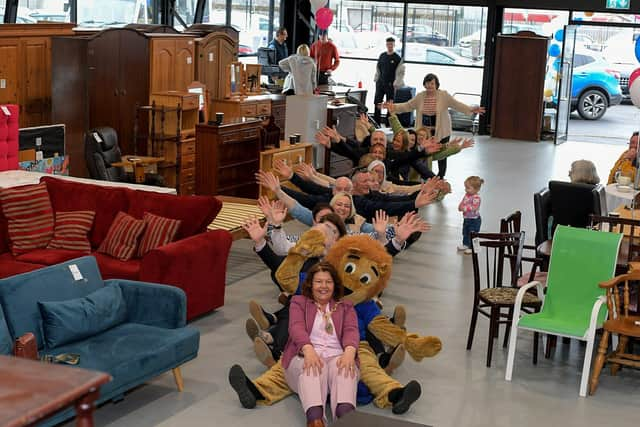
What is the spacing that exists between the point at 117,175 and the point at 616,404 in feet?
19.4

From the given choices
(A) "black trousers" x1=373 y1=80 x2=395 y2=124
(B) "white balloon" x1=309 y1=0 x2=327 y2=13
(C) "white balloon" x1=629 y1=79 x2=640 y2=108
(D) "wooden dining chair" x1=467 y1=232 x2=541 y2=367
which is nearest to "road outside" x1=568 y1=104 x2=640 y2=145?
(A) "black trousers" x1=373 y1=80 x2=395 y2=124

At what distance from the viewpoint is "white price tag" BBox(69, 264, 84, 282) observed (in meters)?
5.75

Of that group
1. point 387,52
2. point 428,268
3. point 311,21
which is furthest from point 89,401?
point 311,21

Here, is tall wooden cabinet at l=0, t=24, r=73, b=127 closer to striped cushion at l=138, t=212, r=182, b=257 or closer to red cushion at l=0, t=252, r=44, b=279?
red cushion at l=0, t=252, r=44, b=279

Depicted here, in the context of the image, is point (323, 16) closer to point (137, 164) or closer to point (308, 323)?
point (137, 164)

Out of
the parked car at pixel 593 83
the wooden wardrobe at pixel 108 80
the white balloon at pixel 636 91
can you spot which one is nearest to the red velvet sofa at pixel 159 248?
the wooden wardrobe at pixel 108 80

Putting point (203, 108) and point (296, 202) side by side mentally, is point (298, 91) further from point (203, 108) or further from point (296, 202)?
point (296, 202)

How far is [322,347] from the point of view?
5.52m

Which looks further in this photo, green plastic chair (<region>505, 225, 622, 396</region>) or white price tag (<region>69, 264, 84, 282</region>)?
green plastic chair (<region>505, 225, 622, 396</region>)

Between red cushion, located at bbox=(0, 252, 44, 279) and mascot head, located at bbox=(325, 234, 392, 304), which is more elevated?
mascot head, located at bbox=(325, 234, 392, 304)

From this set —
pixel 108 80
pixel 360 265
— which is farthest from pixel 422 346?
pixel 108 80

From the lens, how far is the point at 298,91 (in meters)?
13.8

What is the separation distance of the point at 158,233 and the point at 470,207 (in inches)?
141

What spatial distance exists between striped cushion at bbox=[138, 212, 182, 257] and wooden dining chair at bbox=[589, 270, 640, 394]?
294 cm
